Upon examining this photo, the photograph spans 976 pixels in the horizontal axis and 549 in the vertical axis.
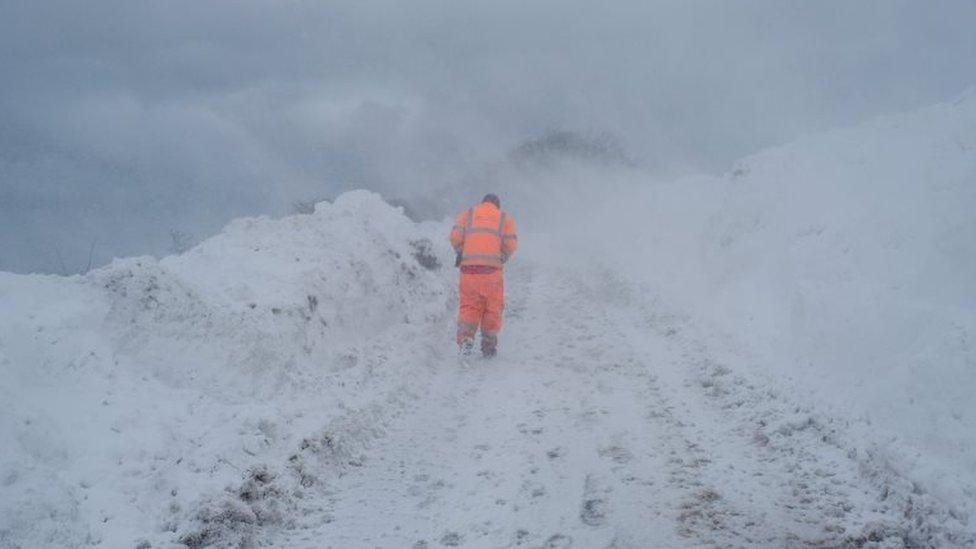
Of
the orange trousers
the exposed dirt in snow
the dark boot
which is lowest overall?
the exposed dirt in snow

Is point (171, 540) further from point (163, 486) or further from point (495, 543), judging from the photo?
point (495, 543)

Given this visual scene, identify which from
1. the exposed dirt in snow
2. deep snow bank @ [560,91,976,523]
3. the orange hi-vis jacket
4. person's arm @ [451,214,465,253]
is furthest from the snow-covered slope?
person's arm @ [451,214,465,253]

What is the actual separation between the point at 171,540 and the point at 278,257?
18.5ft

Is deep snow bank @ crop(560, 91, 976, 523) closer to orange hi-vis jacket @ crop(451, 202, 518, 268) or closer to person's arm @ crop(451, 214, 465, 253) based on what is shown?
orange hi-vis jacket @ crop(451, 202, 518, 268)

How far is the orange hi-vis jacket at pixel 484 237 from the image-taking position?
10172mm

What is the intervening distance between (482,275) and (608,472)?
4.73m

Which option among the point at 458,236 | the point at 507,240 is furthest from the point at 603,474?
the point at 458,236

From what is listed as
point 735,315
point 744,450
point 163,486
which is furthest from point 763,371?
point 163,486

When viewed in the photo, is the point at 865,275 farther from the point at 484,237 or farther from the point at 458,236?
the point at 458,236

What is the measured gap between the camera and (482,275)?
398 inches

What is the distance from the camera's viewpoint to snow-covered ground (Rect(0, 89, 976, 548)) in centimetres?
490

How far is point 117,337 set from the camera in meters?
6.68

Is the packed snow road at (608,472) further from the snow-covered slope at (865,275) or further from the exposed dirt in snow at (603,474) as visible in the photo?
the snow-covered slope at (865,275)

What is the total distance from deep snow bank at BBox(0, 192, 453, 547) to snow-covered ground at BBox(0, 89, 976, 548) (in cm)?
3
